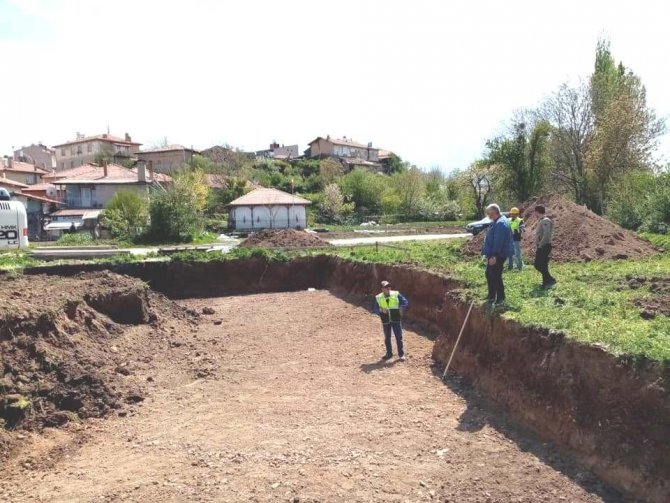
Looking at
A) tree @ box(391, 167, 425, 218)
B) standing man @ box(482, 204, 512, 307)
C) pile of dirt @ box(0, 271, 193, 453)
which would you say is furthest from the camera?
tree @ box(391, 167, 425, 218)

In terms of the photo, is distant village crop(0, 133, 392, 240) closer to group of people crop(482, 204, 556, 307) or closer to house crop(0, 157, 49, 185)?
house crop(0, 157, 49, 185)

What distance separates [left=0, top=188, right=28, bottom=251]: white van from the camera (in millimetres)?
16438

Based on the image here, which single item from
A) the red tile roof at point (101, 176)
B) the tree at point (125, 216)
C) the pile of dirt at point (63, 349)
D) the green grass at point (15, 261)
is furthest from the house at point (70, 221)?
the pile of dirt at point (63, 349)

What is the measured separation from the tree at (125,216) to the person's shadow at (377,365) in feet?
99.3

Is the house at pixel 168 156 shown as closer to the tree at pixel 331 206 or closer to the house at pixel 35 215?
the house at pixel 35 215

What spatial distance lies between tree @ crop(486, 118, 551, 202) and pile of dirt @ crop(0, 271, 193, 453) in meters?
36.5

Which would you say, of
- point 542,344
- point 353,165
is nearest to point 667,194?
point 542,344

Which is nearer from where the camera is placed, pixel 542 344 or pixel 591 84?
pixel 542 344

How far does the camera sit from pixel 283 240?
29.4 metres

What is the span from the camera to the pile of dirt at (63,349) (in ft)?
31.0

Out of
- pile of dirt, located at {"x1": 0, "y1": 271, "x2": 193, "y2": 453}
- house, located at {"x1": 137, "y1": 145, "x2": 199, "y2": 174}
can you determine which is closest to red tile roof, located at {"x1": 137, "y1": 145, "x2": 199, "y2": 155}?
house, located at {"x1": 137, "y1": 145, "x2": 199, "y2": 174}

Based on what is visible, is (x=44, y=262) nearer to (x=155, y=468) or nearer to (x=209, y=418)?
(x=209, y=418)

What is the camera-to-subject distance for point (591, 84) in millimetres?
38500

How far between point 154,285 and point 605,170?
27.6 meters
